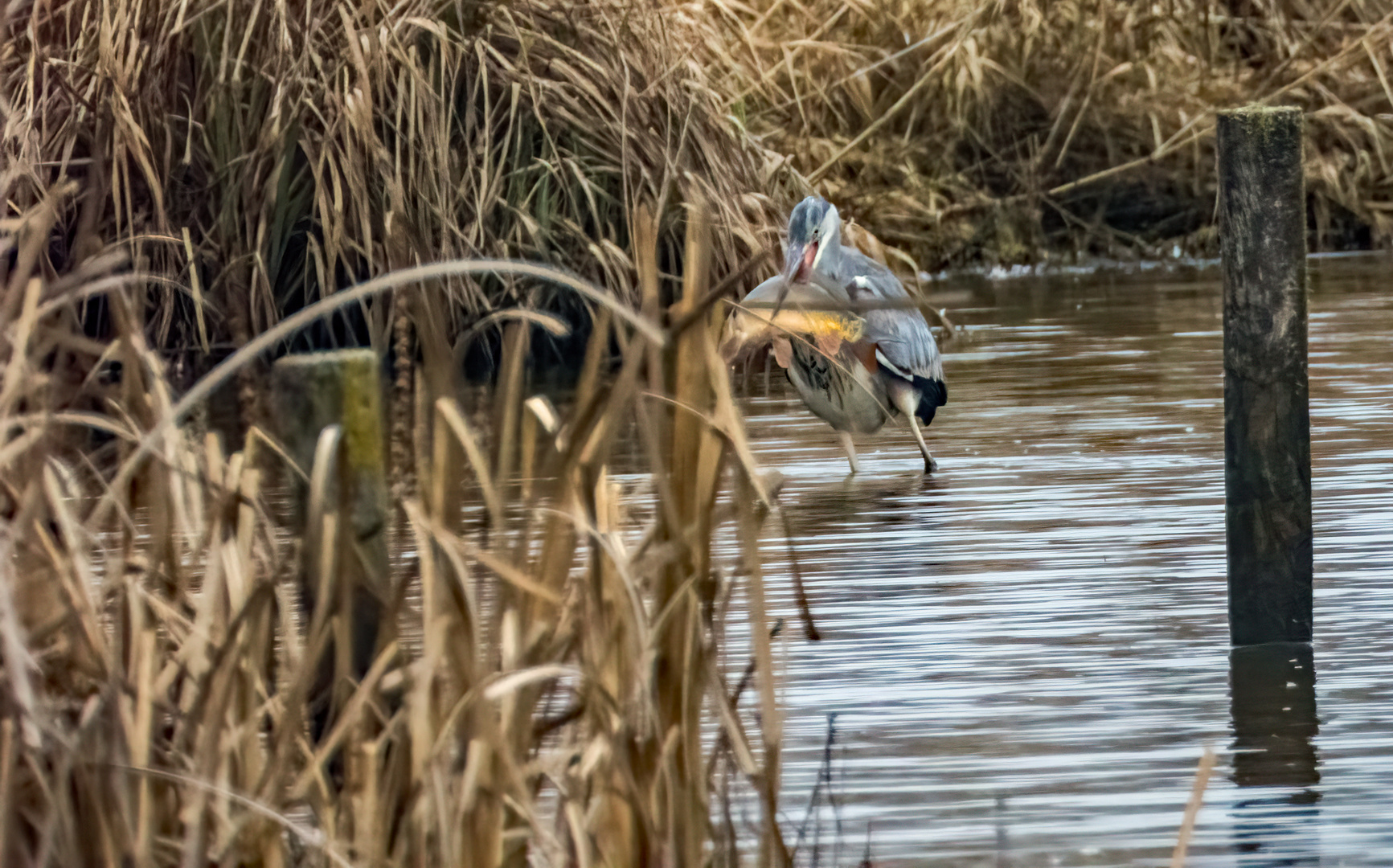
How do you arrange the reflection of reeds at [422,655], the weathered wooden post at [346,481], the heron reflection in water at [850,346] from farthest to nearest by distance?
the heron reflection in water at [850,346]
the weathered wooden post at [346,481]
the reflection of reeds at [422,655]

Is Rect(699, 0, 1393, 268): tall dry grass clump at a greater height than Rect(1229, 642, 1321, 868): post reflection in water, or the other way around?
Rect(699, 0, 1393, 268): tall dry grass clump

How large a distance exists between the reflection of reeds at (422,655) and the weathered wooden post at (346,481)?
0.9 inches

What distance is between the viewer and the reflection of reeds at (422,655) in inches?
138

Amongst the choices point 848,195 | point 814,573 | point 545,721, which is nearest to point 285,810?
point 545,721

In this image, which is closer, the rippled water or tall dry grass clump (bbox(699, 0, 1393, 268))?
the rippled water

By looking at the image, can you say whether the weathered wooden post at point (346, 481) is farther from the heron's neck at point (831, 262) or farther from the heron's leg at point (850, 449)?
the heron's leg at point (850, 449)

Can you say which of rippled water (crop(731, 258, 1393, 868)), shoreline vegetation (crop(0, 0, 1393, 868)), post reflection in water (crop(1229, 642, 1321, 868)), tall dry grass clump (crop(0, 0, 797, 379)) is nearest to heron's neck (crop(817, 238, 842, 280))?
shoreline vegetation (crop(0, 0, 1393, 868))

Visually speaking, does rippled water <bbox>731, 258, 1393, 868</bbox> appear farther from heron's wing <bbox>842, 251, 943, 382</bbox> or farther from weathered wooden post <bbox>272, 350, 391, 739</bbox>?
weathered wooden post <bbox>272, 350, 391, 739</bbox>

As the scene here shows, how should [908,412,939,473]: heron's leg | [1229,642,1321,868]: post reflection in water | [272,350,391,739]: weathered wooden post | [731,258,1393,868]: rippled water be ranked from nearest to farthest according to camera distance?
[272,350,391,739]: weathered wooden post
[1229,642,1321,868]: post reflection in water
[731,258,1393,868]: rippled water
[908,412,939,473]: heron's leg

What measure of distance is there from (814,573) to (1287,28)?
1645 cm

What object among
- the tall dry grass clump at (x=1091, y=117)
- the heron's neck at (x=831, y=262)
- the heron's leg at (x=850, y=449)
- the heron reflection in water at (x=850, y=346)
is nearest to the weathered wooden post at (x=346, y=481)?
the heron reflection in water at (x=850, y=346)

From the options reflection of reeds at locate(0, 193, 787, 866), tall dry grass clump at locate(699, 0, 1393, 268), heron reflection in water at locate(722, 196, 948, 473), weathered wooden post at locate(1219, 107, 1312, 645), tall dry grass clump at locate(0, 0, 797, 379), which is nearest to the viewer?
reflection of reeds at locate(0, 193, 787, 866)

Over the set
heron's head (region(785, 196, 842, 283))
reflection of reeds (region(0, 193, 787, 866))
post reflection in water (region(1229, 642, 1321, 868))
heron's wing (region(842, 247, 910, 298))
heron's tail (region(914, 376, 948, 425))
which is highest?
heron's head (region(785, 196, 842, 283))

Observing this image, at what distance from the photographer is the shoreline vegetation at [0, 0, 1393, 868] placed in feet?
11.6
